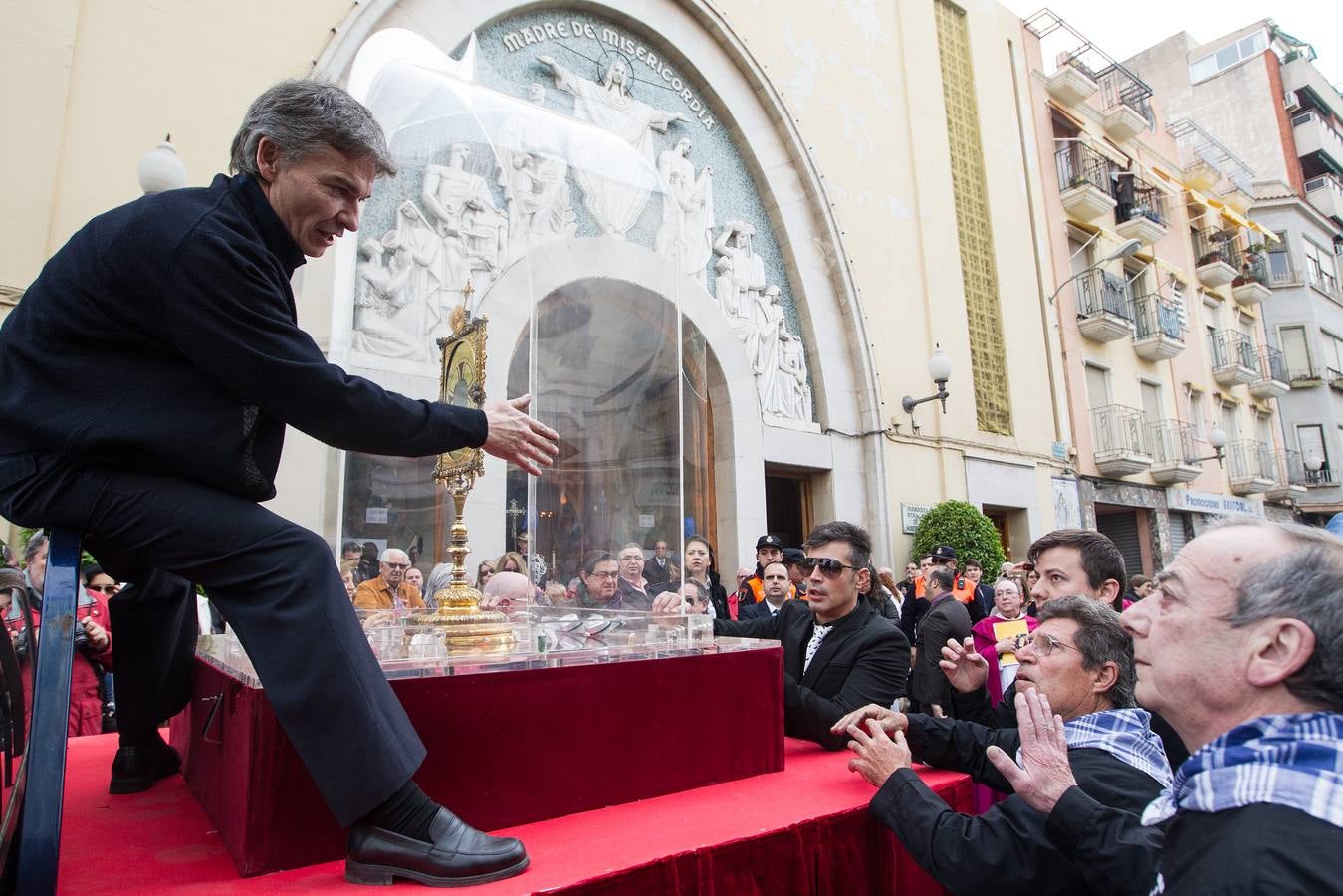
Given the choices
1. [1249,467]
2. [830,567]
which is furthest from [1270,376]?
[830,567]

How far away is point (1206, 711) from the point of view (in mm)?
1277

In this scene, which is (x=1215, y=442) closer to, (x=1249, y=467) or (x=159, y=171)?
(x=1249, y=467)

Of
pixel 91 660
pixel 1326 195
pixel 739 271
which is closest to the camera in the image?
pixel 91 660

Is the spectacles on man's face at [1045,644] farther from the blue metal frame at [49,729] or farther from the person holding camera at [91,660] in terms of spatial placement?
the person holding camera at [91,660]

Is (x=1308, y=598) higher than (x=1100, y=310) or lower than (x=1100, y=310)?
lower

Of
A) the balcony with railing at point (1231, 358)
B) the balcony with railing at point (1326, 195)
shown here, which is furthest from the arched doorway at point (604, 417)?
the balcony with railing at point (1326, 195)

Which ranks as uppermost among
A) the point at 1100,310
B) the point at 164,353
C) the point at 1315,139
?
the point at 1315,139

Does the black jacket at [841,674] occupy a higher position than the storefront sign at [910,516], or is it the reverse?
the storefront sign at [910,516]

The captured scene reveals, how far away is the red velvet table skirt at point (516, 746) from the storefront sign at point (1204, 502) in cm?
1807

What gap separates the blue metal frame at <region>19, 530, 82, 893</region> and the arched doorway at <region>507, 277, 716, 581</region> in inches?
88.4

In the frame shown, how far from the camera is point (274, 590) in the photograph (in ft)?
4.79

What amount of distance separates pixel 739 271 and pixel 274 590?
966 cm

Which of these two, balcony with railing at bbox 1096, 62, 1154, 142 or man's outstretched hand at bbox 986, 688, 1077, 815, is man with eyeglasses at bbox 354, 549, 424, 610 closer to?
man's outstretched hand at bbox 986, 688, 1077, 815

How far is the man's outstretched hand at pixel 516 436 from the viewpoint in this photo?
5.81ft
